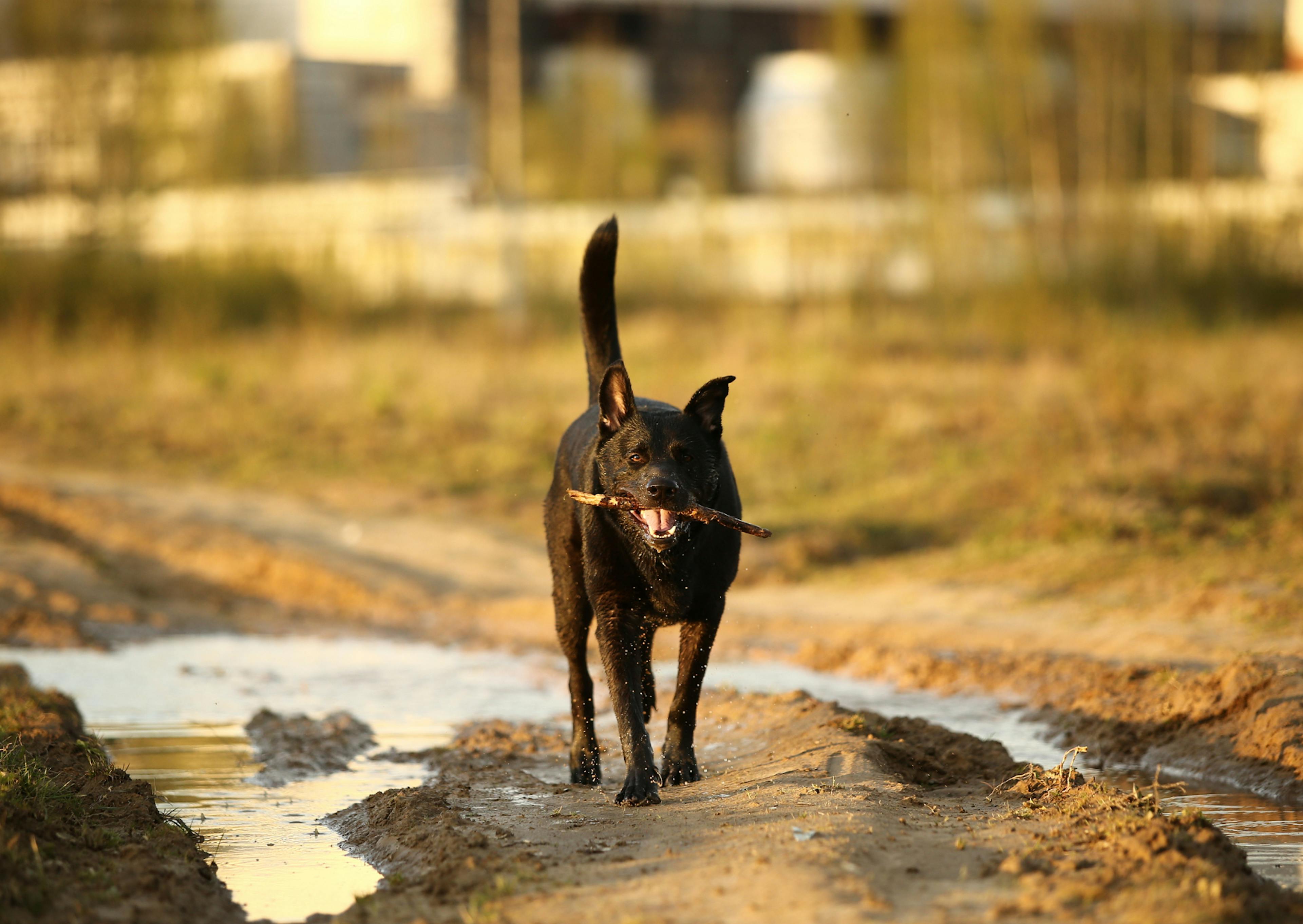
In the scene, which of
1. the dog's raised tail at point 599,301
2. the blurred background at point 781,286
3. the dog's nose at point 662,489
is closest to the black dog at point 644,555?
the dog's nose at point 662,489

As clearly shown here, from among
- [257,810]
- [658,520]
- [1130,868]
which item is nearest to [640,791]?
[658,520]

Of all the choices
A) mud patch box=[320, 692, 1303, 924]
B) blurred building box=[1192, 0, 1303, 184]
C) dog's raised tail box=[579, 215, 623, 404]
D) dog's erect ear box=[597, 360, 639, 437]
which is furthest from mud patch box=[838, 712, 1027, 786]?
blurred building box=[1192, 0, 1303, 184]

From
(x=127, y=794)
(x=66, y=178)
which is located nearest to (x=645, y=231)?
(x=66, y=178)

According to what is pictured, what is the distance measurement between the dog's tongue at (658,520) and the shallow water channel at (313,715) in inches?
56.4

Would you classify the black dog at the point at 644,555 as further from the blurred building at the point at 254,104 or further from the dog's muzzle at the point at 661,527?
the blurred building at the point at 254,104

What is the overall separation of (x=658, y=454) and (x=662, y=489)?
24 centimetres

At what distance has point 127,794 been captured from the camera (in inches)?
200

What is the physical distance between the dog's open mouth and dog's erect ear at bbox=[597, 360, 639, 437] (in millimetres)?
382

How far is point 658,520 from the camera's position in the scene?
501 cm

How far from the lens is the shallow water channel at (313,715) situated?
485 centimetres

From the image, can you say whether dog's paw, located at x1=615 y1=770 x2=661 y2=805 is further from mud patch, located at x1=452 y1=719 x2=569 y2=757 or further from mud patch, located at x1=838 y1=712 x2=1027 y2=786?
mud patch, located at x1=452 y1=719 x2=569 y2=757

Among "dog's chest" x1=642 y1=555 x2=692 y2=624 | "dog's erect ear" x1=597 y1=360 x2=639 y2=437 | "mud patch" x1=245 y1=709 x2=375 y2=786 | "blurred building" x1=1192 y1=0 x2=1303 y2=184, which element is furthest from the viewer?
"blurred building" x1=1192 y1=0 x2=1303 y2=184

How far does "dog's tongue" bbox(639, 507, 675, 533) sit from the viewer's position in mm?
4996

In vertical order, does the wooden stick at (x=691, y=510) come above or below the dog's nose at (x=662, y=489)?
below
